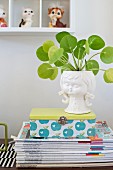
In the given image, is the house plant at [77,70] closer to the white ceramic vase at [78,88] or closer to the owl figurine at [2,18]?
the white ceramic vase at [78,88]

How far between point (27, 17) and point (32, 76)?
28cm

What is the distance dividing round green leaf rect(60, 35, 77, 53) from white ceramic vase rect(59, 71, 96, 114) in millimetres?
89

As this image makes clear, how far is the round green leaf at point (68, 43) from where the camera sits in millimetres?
991

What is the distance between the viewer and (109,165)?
3.06 feet

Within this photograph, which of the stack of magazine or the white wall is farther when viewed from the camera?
the white wall

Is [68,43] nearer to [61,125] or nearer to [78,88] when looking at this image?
[78,88]

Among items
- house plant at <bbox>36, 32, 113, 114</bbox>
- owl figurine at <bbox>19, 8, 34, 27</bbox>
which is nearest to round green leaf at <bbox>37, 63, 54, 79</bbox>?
house plant at <bbox>36, 32, 113, 114</bbox>

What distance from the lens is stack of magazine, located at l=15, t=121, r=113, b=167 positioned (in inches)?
36.5

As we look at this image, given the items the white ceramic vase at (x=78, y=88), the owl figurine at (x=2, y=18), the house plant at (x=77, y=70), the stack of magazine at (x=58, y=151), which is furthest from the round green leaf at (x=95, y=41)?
the owl figurine at (x=2, y=18)

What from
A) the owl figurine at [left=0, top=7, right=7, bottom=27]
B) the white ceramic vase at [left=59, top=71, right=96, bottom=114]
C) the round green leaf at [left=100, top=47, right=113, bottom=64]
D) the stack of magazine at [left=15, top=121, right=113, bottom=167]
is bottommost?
the stack of magazine at [left=15, top=121, right=113, bottom=167]

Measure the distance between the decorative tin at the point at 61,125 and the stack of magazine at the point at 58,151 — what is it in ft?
0.10

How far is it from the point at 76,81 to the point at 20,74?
0.47 meters

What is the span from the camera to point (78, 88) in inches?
38.3

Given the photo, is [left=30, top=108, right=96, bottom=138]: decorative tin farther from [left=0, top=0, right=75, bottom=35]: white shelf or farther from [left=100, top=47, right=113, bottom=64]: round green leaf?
[left=0, top=0, right=75, bottom=35]: white shelf
